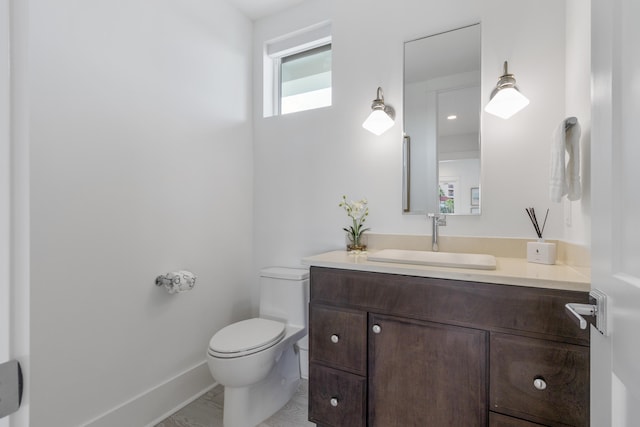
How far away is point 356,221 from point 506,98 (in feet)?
3.53

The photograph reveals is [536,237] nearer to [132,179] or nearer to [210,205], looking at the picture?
[210,205]

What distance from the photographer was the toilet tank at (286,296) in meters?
1.97

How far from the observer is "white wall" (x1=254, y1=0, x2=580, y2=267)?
5.24 feet

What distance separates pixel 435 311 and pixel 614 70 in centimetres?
98

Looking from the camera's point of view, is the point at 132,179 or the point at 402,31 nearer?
the point at 132,179

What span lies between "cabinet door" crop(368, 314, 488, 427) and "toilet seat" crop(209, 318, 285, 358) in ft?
1.93

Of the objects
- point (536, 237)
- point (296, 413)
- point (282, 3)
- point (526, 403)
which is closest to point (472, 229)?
point (536, 237)

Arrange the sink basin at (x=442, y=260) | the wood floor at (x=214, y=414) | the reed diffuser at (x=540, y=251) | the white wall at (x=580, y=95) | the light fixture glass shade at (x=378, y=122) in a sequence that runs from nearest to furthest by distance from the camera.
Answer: the white wall at (x=580, y=95)
the sink basin at (x=442, y=260)
the reed diffuser at (x=540, y=251)
the wood floor at (x=214, y=414)
the light fixture glass shade at (x=378, y=122)

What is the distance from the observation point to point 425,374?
129cm

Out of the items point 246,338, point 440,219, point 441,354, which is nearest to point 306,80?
point 440,219

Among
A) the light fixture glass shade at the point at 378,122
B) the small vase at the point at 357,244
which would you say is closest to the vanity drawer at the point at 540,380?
the small vase at the point at 357,244

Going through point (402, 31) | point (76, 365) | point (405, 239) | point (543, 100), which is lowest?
point (76, 365)

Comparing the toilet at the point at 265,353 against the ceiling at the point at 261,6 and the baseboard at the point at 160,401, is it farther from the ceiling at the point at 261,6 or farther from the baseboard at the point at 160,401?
the ceiling at the point at 261,6

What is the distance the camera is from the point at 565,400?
1053mm
